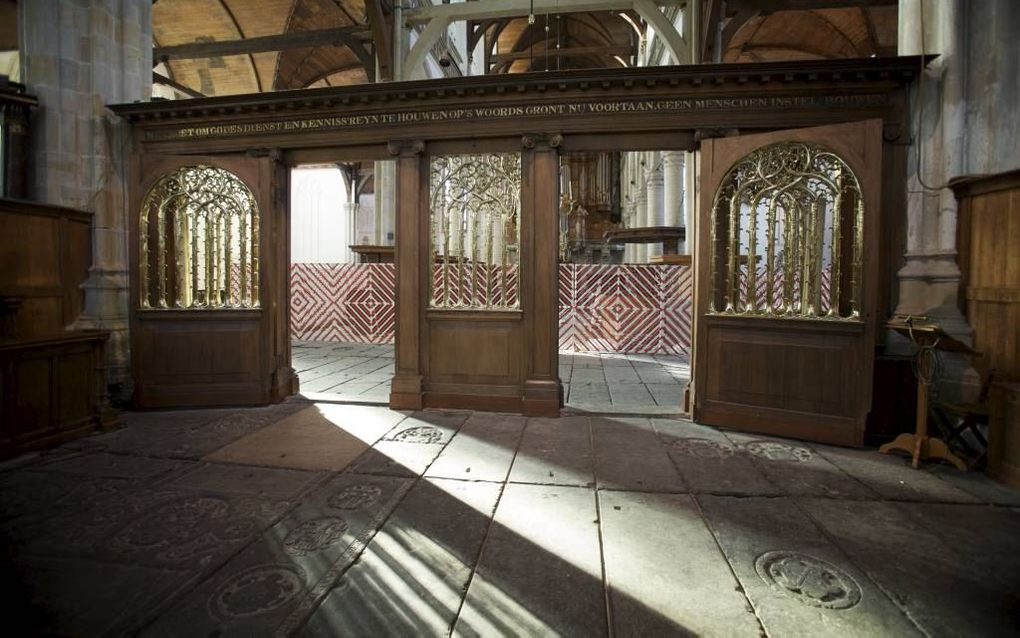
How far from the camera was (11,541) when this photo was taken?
8.34 feet

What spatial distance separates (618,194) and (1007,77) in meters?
19.4

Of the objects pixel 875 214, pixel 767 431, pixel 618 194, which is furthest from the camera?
pixel 618 194

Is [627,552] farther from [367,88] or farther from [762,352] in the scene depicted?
[367,88]

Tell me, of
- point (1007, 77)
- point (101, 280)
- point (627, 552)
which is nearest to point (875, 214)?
point (1007, 77)

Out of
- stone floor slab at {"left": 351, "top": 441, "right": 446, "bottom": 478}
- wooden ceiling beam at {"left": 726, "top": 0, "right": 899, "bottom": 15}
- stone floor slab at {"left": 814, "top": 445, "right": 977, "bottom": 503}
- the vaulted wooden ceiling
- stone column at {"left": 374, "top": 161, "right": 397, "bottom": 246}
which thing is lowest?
stone floor slab at {"left": 814, "top": 445, "right": 977, "bottom": 503}

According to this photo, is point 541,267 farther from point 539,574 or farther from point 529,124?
point 539,574

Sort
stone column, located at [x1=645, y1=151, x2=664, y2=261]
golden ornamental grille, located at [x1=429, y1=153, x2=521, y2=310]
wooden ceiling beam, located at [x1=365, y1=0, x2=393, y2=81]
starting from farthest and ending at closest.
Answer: stone column, located at [x1=645, y1=151, x2=664, y2=261]
wooden ceiling beam, located at [x1=365, y1=0, x2=393, y2=81]
golden ornamental grille, located at [x1=429, y1=153, x2=521, y2=310]

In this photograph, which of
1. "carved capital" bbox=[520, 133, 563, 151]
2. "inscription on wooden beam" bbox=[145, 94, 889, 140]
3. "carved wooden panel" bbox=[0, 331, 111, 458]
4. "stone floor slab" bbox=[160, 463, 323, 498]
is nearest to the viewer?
"stone floor slab" bbox=[160, 463, 323, 498]

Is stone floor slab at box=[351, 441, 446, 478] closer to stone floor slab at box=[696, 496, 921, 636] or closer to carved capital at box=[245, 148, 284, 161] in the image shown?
stone floor slab at box=[696, 496, 921, 636]

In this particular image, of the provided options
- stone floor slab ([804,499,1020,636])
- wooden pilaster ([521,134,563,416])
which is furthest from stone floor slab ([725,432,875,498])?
wooden pilaster ([521,134,563,416])

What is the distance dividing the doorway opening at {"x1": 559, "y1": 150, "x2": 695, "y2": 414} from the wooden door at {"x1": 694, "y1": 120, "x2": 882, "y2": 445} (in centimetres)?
65

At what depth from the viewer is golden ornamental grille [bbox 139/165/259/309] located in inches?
215

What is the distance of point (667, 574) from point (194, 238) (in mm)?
5860

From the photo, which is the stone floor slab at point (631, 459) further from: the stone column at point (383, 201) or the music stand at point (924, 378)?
the stone column at point (383, 201)
